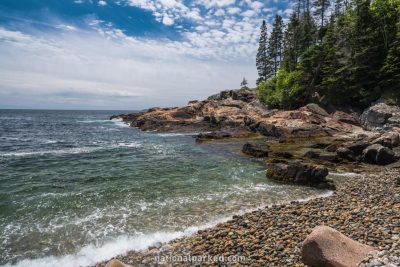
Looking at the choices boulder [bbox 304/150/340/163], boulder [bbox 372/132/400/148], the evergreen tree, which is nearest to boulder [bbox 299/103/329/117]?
the evergreen tree

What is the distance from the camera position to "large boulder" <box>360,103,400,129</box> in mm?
35272

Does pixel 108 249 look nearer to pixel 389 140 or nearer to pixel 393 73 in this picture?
pixel 389 140

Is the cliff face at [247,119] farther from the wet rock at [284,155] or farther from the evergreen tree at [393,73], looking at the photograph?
the wet rock at [284,155]

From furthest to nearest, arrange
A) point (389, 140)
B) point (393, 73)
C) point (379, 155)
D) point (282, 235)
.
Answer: point (393, 73) → point (389, 140) → point (379, 155) → point (282, 235)

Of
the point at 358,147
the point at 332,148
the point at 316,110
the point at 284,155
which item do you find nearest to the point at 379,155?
the point at 358,147

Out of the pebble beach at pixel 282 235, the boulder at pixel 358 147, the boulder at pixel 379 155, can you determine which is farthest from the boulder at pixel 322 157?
the pebble beach at pixel 282 235

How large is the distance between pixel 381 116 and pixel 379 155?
16.9 meters

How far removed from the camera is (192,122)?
6206 centimetres

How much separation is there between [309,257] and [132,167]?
19.4 m

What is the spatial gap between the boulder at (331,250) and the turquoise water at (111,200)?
5.55 metres

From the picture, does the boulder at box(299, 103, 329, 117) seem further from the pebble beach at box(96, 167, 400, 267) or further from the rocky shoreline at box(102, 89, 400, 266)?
the pebble beach at box(96, 167, 400, 267)

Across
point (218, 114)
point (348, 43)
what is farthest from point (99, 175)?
point (348, 43)

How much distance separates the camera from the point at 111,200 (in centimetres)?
1600

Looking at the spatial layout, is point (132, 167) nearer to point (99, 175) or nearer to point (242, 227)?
point (99, 175)
